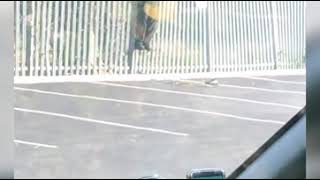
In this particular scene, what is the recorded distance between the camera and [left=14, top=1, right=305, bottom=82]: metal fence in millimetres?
2865

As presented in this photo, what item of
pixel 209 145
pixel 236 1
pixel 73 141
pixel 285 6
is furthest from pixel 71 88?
pixel 236 1

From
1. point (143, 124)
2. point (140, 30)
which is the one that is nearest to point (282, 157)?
point (143, 124)

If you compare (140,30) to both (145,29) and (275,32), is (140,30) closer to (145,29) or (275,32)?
(145,29)

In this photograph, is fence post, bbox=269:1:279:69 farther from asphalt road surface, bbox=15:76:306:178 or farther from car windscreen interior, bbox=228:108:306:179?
car windscreen interior, bbox=228:108:306:179

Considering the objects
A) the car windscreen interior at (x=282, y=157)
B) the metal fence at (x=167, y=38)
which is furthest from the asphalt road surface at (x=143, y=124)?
the car windscreen interior at (x=282, y=157)

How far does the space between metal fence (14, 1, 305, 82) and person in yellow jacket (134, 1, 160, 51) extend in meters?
0.05

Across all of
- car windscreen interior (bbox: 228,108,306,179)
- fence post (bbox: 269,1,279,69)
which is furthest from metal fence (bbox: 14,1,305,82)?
car windscreen interior (bbox: 228,108,306,179)

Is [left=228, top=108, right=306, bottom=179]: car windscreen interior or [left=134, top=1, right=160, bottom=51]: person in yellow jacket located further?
[left=134, top=1, right=160, bottom=51]: person in yellow jacket

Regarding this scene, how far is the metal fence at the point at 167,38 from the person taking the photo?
2.87 meters

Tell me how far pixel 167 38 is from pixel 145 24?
0.64 feet

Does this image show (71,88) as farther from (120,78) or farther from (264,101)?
(264,101)

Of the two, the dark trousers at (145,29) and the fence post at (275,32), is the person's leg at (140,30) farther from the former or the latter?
the fence post at (275,32)

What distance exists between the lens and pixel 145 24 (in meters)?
3.95

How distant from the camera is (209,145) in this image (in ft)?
8.51
